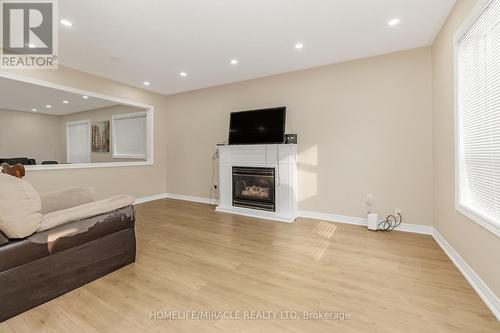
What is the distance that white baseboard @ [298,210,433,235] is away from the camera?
10.5 feet

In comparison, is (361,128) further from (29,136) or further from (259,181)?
(29,136)

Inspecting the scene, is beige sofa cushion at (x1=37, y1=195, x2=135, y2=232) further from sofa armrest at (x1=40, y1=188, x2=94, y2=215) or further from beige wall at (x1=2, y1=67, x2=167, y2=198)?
beige wall at (x1=2, y1=67, x2=167, y2=198)

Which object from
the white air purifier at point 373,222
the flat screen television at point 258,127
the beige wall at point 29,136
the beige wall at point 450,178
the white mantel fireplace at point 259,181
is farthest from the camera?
the flat screen television at point 258,127

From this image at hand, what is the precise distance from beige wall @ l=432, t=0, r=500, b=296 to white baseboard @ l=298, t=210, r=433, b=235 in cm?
24

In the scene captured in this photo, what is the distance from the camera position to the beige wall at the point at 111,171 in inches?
147

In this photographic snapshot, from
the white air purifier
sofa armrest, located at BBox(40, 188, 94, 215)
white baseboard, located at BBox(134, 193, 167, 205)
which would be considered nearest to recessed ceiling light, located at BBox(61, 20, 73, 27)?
sofa armrest, located at BBox(40, 188, 94, 215)

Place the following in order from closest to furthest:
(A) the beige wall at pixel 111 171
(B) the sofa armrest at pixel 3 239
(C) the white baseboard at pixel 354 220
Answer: (B) the sofa armrest at pixel 3 239 < (C) the white baseboard at pixel 354 220 < (A) the beige wall at pixel 111 171

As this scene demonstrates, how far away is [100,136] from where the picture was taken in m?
4.89

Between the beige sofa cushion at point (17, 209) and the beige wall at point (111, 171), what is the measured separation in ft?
8.83

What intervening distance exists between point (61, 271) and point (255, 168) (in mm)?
3047

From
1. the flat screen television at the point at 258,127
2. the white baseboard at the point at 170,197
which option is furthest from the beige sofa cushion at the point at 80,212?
the white baseboard at the point at 170,197

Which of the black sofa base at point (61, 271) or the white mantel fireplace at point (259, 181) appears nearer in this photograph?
the black sofa base at point (61, 271)

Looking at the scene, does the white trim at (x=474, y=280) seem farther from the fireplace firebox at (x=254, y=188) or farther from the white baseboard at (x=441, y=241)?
the fireplace firebox at (x=254, y=188)

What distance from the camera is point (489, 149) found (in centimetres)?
178
